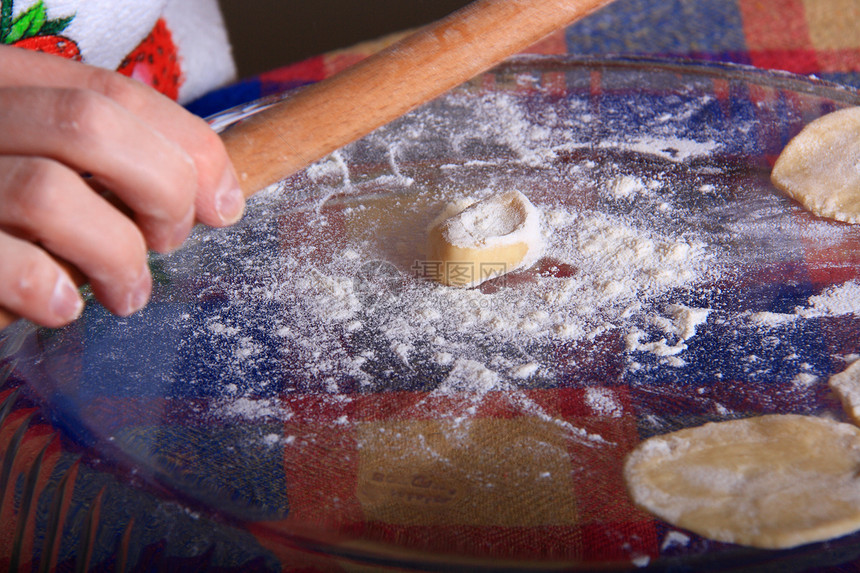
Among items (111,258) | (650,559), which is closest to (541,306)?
(650,559)

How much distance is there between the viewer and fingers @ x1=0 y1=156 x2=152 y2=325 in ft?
1.26

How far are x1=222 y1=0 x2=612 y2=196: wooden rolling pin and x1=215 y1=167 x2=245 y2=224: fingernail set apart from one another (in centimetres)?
2

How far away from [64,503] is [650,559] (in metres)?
0.39

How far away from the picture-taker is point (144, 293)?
0.46 metres

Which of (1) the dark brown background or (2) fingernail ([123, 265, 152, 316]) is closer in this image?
(2) fingernail ([123, 265, 152, 316])

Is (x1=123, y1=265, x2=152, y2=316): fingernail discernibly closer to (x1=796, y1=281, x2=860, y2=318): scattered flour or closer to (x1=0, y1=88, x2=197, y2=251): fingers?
(x1=0, y1=88, x2=197, y2=251): fingers

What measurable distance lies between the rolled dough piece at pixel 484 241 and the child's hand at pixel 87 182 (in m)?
0.23

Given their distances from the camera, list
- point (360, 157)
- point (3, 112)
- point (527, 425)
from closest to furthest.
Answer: point (3, 112) < point (527, 425) < point (360, 157)

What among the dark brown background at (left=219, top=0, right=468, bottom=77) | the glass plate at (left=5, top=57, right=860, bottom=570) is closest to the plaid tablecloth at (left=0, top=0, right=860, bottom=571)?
the glass plate at (left=5, top=57, right=860, bottom=570)

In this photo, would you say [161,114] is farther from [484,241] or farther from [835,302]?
[835,302]

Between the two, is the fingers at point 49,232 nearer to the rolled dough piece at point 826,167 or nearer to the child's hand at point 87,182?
the child's hand at point 87,182

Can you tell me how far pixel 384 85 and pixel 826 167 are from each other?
46cm

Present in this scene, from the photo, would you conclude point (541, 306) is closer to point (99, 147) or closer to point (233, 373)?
point (233, 373)

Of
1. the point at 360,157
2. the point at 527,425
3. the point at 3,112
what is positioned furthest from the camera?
the point at 360,157
